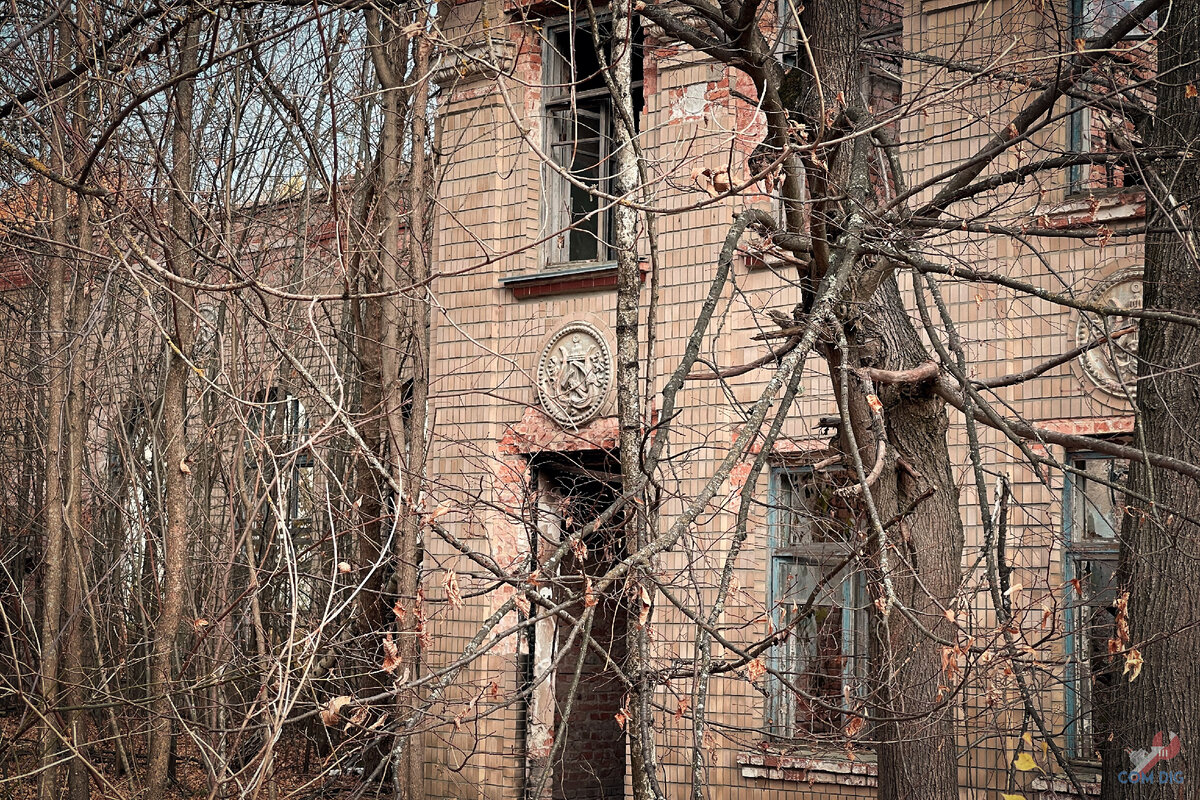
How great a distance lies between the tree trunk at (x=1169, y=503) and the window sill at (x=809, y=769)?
9.98ft

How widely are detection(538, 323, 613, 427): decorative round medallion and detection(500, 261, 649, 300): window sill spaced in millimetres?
383

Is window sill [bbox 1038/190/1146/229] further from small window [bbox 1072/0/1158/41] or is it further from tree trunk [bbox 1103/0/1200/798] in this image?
tree trunk [bbox 1103/0/1200/798]

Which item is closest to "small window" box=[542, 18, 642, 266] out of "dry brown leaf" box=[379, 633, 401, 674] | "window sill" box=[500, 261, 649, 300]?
"window sill" box=[500, 261, 649, 300]

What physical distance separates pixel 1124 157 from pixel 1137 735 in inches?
115

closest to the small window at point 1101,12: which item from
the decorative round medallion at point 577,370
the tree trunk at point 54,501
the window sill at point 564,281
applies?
the window sill at point 564,281

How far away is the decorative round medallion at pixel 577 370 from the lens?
11430 millimetres

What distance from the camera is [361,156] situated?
12.8 m

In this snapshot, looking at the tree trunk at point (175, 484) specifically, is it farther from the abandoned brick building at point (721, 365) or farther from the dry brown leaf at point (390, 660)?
the dry brown leaf at point (390, 660)

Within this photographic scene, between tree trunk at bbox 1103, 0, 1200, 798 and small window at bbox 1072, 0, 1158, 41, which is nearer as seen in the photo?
tree trunk at bbox 1103, 0, 1200, 798

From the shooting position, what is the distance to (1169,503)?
21.6ft

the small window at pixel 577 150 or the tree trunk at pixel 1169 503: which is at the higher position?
the small window at pixel 577 150

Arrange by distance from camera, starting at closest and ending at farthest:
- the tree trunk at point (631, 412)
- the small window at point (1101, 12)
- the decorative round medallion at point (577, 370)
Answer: the tree trunk at point (631, 412)
the small window at point (1101, 12)
the decorative round medallion at point (577, 370)

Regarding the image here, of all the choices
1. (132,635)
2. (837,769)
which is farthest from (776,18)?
(132,635)

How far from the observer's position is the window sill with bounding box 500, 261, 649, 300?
11.5m
